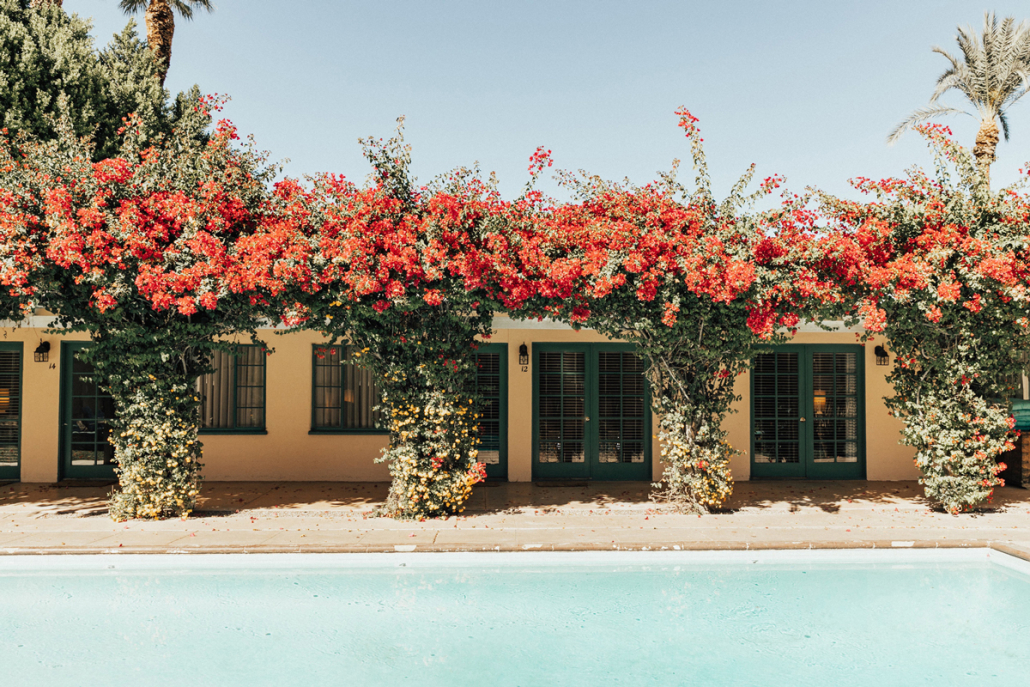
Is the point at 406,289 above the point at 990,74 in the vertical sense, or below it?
below

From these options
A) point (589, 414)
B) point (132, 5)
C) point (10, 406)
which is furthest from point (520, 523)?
point (132, 5)

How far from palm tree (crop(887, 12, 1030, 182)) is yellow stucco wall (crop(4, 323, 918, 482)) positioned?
38.1 ft

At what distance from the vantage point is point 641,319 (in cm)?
775

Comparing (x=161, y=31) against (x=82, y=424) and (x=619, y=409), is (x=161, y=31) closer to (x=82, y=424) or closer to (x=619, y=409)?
(x=82, y=424)

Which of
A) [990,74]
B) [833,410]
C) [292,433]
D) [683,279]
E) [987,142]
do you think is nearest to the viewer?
[683,279]

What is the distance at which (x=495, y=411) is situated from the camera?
36.3 ft

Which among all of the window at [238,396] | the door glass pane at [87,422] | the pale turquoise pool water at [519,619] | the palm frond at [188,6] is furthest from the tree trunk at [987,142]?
the door glass pane at [87,422]

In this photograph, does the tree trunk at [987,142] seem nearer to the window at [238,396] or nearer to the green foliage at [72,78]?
the window at [238,396]

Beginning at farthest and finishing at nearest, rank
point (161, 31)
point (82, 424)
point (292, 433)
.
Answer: point (161, 31) → point (82, 424) → point (292, 433)

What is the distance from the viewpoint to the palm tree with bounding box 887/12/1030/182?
17219mm

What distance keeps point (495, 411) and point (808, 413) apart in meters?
5.38

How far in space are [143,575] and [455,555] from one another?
3039 mm

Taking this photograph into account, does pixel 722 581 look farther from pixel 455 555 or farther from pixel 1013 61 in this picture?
pixel 1013 61

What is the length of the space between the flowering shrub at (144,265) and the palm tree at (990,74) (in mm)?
17942
